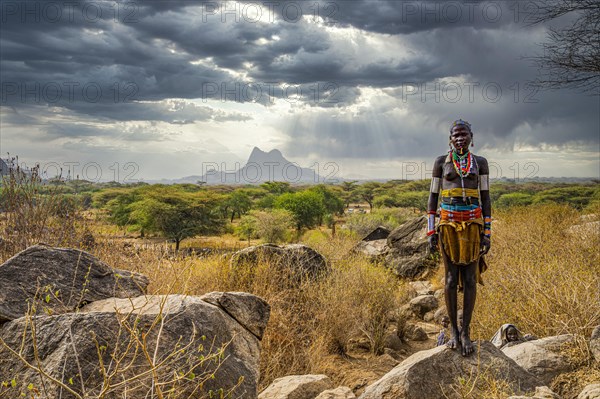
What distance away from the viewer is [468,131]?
5.01m

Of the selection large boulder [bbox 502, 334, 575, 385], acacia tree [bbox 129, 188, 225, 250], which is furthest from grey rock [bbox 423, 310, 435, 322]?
acacia tree [bbox 129, 188, 225, 250]

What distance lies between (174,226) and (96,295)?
1259 inches

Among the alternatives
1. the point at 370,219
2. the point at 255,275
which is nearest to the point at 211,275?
the point at 255,275

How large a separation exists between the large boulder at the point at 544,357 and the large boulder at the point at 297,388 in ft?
7.58

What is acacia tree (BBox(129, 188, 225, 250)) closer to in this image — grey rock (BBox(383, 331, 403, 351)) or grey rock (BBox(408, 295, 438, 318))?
grey rock (BBox(408, 295, 438, 318))

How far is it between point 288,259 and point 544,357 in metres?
5.34

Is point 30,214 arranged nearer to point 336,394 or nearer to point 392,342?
point 336,394

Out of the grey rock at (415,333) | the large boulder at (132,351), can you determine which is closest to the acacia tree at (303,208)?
the grey rock at (415,333)

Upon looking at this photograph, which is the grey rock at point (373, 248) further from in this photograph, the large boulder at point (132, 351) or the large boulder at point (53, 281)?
the large boulder at point (132, 351)

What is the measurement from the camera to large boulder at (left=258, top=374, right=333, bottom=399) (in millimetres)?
4980

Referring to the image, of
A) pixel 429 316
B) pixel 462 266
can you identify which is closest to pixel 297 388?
pixel 462 266

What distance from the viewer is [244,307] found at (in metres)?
5.02

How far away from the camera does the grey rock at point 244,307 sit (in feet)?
15.9

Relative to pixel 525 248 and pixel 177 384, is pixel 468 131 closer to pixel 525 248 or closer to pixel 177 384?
pixel 177 384
